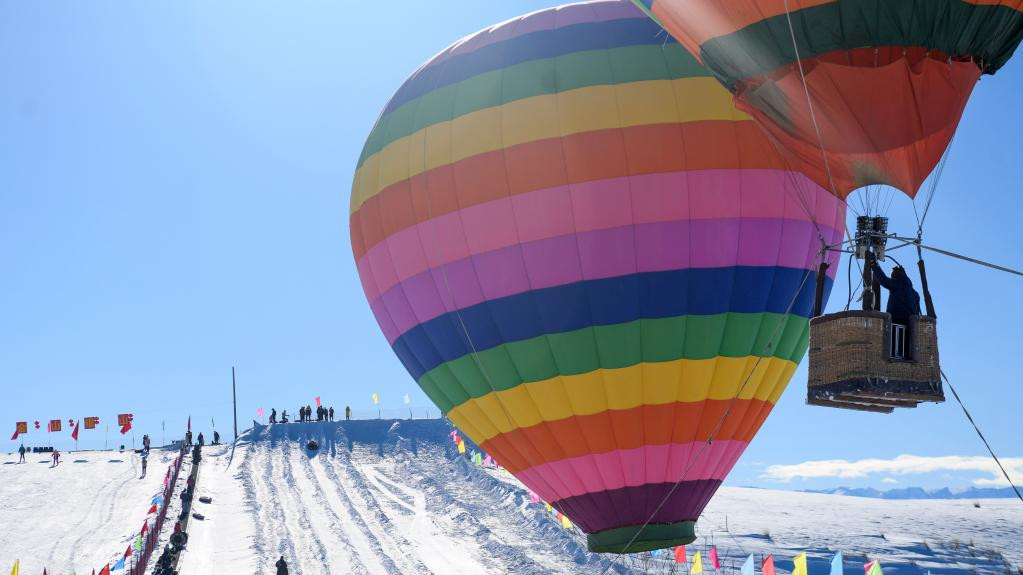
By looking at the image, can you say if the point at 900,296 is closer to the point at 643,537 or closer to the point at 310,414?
the point at 643,537

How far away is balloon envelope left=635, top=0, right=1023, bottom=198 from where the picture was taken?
43.5 ft

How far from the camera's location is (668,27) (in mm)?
15641

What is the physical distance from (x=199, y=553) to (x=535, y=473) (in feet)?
56.0

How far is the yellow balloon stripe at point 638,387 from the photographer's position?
19.7 metres

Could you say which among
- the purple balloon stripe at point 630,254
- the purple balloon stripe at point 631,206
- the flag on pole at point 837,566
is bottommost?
the flag on pole at point 837,566

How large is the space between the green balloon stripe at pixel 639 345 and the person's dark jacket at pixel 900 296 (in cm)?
594

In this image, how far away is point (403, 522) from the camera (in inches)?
1618

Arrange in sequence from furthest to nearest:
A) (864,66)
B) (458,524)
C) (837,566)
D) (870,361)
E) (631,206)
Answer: (458,524), (837,566), (631,206), (864,66), (870,361)

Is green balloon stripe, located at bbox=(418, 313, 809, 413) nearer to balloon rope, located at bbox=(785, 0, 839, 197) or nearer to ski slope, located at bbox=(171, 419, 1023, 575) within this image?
balloon rope, located at bbox=(785, 0, 839, 197)

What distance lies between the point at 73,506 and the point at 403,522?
11.8m

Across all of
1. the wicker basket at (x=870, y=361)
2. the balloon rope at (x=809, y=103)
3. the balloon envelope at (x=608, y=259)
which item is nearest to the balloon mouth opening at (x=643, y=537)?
the balloon envelope at (x=608, y=259)

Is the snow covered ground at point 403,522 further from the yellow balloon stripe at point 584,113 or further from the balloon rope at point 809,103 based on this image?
the balloon rope at point 809,103

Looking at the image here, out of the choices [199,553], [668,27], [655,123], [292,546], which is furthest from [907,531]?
[668,27]

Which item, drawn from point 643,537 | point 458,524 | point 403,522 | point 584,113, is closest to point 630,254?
point 584,113
